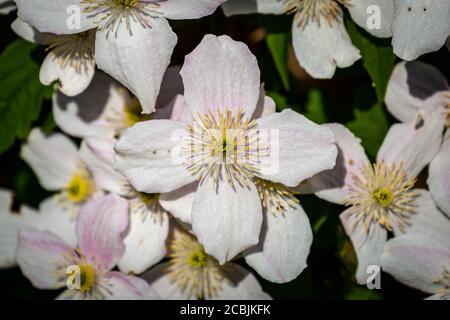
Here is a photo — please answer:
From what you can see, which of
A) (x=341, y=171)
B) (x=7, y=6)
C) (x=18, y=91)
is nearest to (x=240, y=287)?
(x=341, y=171)

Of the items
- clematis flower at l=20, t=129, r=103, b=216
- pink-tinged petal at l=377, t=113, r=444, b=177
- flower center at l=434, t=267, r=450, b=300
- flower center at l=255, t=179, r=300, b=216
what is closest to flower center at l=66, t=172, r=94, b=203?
clematis flower at l=20, t=129, r=103, b=216

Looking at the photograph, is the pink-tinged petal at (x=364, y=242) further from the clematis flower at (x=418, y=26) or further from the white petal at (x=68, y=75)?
the white petal at (x=68, y=75)

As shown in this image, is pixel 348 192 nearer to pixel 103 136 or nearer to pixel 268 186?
pixel 268 186

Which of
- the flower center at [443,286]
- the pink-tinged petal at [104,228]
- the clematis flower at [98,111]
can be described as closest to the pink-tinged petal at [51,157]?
the clematis flower at [98,111]

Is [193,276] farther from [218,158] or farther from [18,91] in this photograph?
[18,91]

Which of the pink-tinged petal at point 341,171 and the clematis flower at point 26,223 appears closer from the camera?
the pink-tinged petal at point 341,171

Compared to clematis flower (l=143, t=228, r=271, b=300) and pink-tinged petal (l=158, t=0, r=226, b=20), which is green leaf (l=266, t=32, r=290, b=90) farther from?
clematis flower (l=143, t=228, r=271, b=300)
